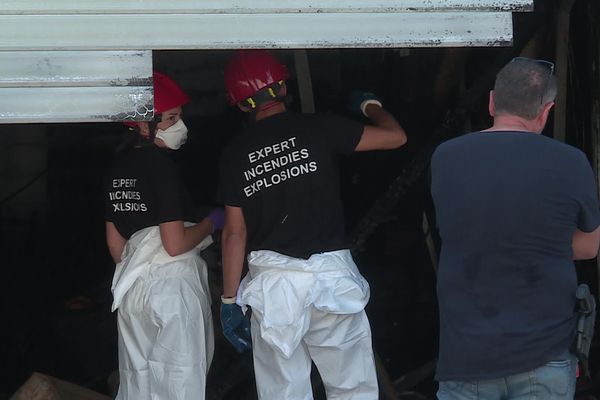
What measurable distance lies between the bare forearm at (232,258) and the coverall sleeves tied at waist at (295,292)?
81 mm

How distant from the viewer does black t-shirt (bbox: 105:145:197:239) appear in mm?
3811

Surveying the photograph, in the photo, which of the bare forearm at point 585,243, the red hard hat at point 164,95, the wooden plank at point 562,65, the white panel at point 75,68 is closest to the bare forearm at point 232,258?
the red hard hat at point 164,95

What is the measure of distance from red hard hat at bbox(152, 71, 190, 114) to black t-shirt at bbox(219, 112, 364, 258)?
303 millimetres

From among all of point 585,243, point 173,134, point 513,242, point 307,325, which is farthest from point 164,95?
point 585,243

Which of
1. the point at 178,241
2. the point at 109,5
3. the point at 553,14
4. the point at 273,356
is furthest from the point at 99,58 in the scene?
the point at 553,14

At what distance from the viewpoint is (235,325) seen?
3.92 metres

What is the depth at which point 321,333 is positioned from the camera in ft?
12.3

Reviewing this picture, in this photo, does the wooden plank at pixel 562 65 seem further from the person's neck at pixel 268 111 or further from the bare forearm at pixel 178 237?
the bare forearm at pixel 178 237

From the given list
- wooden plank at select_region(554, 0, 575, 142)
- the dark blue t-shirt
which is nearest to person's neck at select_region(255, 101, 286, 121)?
the dark blue t-shirt

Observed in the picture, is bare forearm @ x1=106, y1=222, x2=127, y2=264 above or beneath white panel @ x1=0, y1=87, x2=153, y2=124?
beneath

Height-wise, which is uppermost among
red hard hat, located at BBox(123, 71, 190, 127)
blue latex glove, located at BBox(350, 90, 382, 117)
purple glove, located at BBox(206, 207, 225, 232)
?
red hard hat, located at BBox(123, 71, 190, 127)

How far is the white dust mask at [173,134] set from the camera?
387 centimetres

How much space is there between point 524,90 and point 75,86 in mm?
1493

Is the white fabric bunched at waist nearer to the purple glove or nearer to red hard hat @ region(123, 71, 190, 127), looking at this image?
the purple glove
